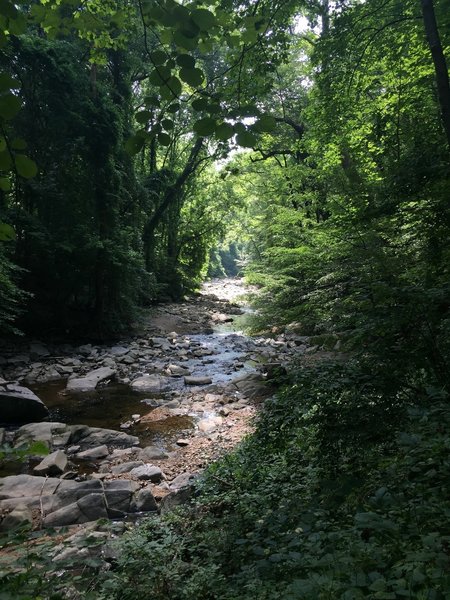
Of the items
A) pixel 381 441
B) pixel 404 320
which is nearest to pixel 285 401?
pixel 381 441

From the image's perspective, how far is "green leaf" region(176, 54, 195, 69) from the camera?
47.3 inches

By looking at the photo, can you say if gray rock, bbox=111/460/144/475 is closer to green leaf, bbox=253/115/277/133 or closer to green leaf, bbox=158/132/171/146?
green leaf, bbox=158/132/171/146

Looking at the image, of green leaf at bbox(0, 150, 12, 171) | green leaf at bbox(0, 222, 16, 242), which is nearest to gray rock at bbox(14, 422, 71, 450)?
green leaf at bbox(0, 222, 16, 242)

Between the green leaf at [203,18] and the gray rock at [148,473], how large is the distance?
538cm

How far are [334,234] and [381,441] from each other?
380cm

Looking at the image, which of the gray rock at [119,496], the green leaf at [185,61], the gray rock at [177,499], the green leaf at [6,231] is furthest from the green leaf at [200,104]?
the gray rock at [119,496]

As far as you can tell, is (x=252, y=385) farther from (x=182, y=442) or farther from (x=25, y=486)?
(x=25, y=486)

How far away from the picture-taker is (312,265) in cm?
646

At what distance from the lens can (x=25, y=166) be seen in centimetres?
106

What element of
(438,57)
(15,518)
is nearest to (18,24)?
(438,57)

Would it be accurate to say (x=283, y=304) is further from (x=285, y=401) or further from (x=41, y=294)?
(x=41, y=294)

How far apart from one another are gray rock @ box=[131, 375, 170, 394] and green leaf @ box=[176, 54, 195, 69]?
8.70 metres

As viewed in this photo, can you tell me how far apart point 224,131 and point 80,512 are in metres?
4.55

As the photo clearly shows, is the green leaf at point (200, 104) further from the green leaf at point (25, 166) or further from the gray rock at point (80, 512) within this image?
the gray rock at point (80, 512)
